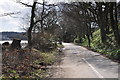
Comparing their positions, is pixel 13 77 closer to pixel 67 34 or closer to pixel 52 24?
pixel 52 24

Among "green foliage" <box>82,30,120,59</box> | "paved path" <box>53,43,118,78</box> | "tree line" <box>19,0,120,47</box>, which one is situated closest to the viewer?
"paved path" <box>53,43,118,78</box>

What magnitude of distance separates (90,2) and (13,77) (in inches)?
882

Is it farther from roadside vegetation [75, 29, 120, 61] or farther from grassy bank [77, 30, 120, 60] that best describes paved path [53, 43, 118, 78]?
grassy bank [77, 30, 120, 60]

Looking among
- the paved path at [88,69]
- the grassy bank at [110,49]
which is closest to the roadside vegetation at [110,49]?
the grassy bank at [110,49]

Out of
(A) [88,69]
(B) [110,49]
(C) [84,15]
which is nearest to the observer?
(A) [88,69]

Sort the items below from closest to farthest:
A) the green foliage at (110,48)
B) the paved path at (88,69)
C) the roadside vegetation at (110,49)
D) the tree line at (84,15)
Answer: the paved path at (88,69) → the roadside vegetation at (110,49) → the green foliage at (110,48) → the tree line at (84,15)

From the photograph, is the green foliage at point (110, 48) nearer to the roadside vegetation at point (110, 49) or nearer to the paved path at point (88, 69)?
Result: the roadside vegetation at point (110, 49)

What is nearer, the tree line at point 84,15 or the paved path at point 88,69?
the paved path at point 88,69

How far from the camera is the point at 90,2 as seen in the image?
93.3 feet

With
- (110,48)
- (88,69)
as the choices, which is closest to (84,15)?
(110,48)

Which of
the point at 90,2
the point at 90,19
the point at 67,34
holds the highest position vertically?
the point at 90,2

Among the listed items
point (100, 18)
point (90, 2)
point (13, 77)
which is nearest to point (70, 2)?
point (90, 2)

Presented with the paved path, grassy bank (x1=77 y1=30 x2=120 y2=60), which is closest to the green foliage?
grassy bank (x1=77 y1=30 x2=120 y2=60)

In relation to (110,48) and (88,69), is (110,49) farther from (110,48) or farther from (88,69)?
(88,69)
